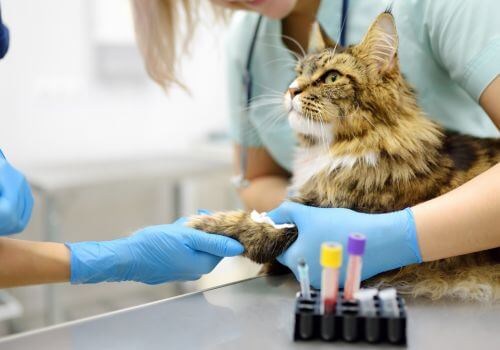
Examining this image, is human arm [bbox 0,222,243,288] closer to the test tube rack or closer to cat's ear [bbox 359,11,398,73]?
the test tube rack

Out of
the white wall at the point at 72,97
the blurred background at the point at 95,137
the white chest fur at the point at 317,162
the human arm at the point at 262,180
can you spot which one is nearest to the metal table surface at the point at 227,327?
the white chest fur at the point at 317,162

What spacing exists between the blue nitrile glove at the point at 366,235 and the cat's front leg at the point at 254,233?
1.0 inches

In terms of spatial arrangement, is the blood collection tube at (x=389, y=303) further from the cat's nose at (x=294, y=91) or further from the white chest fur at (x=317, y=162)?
the cat's nose at (x=294, y=91)

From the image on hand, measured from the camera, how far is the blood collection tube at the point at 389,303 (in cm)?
73

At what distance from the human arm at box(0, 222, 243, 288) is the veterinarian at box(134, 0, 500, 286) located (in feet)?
0.51

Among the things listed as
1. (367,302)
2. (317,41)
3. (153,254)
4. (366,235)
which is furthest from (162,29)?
(367,302)

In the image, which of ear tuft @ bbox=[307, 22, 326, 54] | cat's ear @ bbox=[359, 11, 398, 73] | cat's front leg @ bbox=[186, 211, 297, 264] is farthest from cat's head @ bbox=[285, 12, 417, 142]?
cat's front leg @ bbox=[186, 211, 297, 264]

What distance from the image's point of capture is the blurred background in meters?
2.54

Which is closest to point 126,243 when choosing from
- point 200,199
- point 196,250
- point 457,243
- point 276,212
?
point 196,250

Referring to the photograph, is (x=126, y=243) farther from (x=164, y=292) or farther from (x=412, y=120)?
(x=164, y=292)

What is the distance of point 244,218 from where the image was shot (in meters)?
0.98

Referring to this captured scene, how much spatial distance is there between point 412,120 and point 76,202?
7.38 ft

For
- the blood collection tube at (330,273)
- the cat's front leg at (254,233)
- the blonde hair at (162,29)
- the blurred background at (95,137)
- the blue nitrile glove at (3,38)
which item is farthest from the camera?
the blurred background at (95,137)

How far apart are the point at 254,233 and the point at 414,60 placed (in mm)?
535
